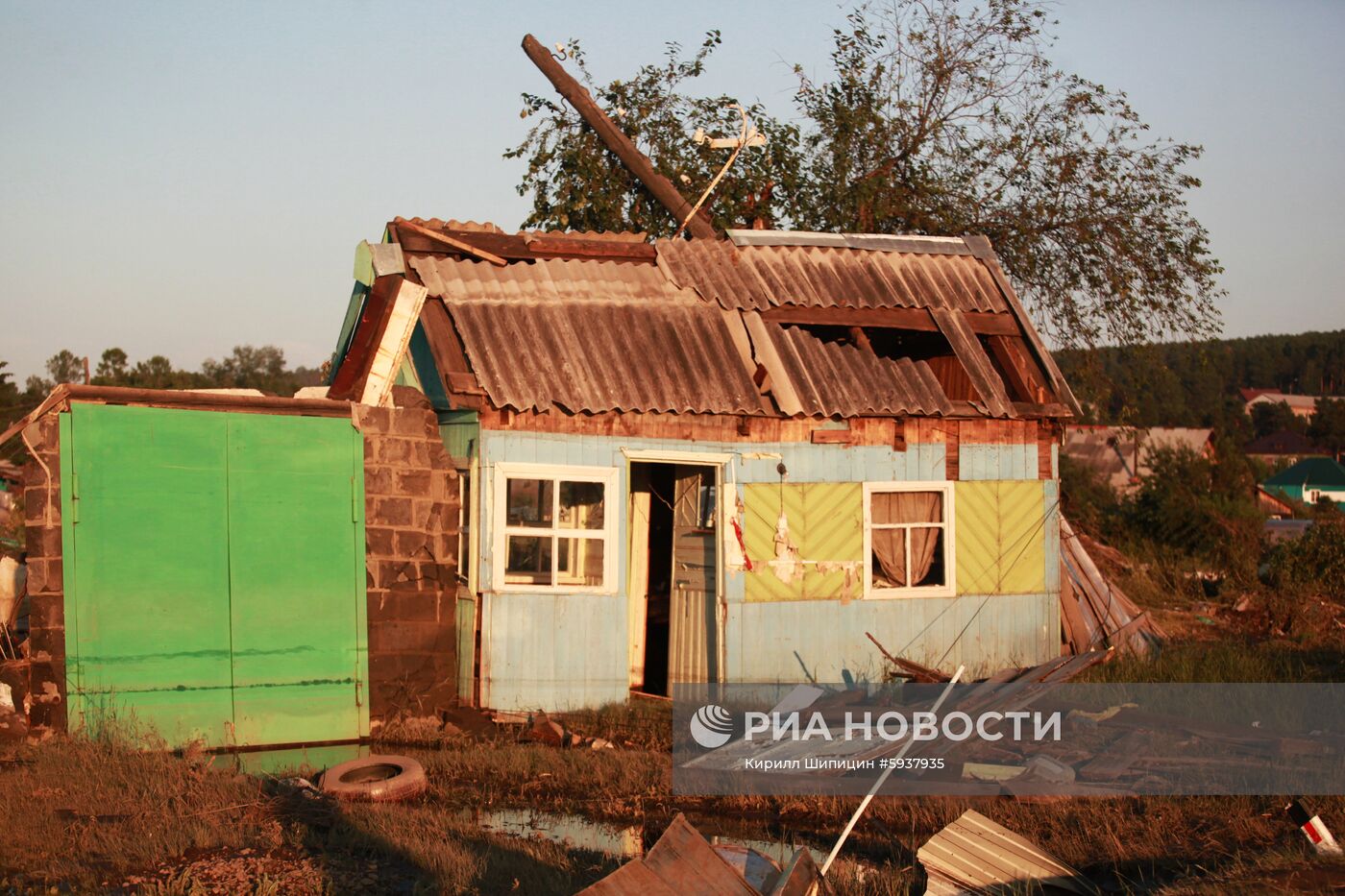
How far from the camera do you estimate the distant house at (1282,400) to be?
92375mm

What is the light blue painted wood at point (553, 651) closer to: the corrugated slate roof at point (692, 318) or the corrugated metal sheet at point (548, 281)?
the corrugated slate roof at point (692, 318)

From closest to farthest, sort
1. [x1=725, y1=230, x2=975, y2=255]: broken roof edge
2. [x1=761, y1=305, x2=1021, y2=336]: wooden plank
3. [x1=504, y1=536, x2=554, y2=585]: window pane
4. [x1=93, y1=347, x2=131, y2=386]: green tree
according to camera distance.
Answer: [x1=504, y1=536, x2=554, y2=585]: window pane → [x1=761, y1=305, x2=1021, y2=336]: wooden plank → [x1=725, y1=230, x2=975, y2=255]: broken roof edge → [x1=93, y1=347, x2=131, y2=386]: green tree

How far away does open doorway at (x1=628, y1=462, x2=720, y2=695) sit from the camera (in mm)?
11688

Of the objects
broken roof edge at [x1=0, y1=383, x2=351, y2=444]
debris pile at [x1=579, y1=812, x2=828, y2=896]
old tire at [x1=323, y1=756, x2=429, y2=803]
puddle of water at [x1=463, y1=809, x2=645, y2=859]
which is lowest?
puddle of water at [x1=463, y1=809, x2=645, y2=859]

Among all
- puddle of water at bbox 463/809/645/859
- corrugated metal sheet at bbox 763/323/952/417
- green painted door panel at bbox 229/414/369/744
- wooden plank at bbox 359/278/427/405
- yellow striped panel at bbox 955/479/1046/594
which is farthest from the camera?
yellow striped panel at bbox 955/479/1046/594

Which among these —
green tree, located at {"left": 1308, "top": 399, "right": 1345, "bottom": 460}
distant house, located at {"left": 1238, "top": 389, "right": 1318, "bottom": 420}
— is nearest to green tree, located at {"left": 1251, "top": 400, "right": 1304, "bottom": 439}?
distant house, located at {"left": 1238, "top": 389, "right": 1318, "bottom": 420}

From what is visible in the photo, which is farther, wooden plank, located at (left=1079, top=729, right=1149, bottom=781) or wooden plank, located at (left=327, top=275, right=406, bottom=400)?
wooden plank, located at (left=327, top=275, right=406, bottom=400)

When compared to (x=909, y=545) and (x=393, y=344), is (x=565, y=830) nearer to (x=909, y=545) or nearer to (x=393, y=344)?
(x=393, y=344)

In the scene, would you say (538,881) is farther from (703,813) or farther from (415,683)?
(415,683)

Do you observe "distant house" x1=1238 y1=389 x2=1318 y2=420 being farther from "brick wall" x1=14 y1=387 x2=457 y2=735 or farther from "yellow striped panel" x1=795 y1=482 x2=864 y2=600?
"brick wall" x1=14 y1=387 x2=457 y2=735

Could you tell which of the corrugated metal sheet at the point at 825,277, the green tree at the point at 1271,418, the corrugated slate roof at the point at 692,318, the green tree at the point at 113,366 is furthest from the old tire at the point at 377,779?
the green tree at the point at 1271,418

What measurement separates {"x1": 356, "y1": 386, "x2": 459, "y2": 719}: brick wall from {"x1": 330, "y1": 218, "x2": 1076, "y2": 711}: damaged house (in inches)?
9.9

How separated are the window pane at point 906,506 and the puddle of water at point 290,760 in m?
5.29

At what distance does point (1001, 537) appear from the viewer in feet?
39.9
